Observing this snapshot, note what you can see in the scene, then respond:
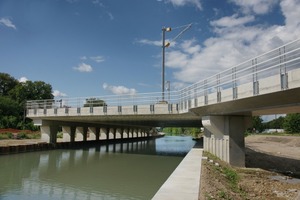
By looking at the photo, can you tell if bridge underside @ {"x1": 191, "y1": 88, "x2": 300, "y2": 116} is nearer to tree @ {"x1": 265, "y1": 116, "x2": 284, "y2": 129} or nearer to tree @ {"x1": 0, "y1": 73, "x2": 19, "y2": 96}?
tree @ {"x1": 0, "y1": 73, "x2": 19, "y2": 96}

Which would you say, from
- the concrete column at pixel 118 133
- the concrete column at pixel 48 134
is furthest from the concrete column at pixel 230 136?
the concrete column at pixel 118 133

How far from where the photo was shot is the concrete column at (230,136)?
Result: 73.7ft

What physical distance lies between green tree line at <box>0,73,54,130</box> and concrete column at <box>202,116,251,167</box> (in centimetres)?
3370

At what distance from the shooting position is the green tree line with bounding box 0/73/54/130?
5959 centimetres

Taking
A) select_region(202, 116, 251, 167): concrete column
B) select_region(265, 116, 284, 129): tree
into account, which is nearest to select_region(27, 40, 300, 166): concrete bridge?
select_region(202, 116, 251, 167): concrete column

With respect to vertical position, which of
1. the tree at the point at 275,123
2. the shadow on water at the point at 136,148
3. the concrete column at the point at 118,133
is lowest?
the shadow on water at the point at 136,148

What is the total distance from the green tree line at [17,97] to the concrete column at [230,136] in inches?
1327

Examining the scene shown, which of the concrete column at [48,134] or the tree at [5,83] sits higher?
the tree at [5,83]

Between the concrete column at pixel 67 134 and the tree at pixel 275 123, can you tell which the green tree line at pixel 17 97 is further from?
the tree at pixel 275 123

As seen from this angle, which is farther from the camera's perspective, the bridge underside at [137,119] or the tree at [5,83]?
the tree at [5,83]

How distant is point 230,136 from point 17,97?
212ft

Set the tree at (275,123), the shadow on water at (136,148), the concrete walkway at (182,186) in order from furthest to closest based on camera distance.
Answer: the tree at (275,123)
the shadow on water at (136,148)
the concrete walkway at (182,186)

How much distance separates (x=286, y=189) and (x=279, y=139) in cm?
5453

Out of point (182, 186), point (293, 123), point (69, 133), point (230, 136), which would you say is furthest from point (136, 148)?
point (293, 123)
